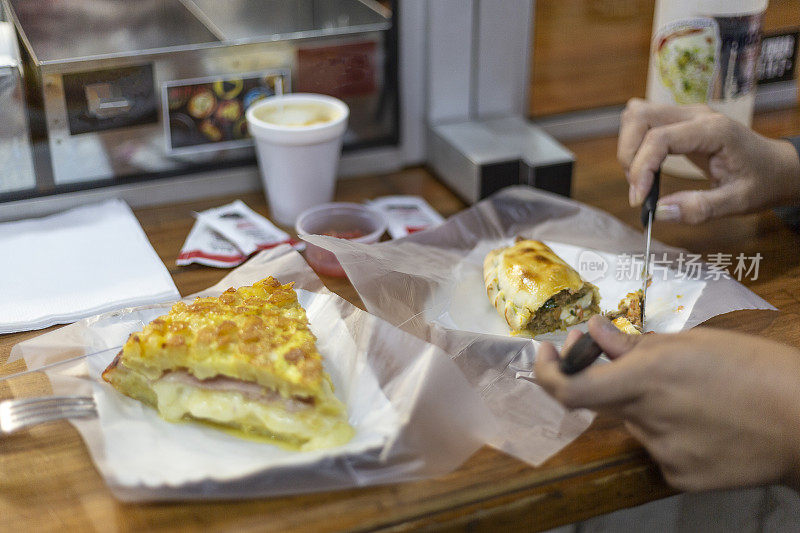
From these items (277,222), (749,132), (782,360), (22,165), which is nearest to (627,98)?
(749,132)

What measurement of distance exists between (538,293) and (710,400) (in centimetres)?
29

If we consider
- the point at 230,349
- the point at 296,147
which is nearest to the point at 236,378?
the point at 230,349

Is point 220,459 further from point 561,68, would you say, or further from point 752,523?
point 561,68

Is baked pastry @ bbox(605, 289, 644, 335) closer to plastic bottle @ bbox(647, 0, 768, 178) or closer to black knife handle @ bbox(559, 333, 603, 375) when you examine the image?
black knife handle @ bbox(559, 333, 603, 375)

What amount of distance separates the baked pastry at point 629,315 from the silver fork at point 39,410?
24.1 inches

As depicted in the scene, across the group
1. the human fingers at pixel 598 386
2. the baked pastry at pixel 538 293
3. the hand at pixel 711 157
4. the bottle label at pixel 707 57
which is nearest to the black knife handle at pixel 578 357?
the human fingers at pixel 598 386

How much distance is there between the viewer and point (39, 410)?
2.54ft

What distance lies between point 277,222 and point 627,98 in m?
0.78

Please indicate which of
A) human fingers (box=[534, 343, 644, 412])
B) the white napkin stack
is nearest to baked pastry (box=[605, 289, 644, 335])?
human fingers (box=[534, 343, 644, 412])

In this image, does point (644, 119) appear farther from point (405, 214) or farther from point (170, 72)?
point (170, 72)

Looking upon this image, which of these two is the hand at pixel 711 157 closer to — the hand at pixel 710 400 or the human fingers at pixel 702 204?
the human fingers at pixel 702 204

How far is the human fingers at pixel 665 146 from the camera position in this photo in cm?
103

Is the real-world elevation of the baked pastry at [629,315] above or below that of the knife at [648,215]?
below

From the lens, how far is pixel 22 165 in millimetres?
1175
